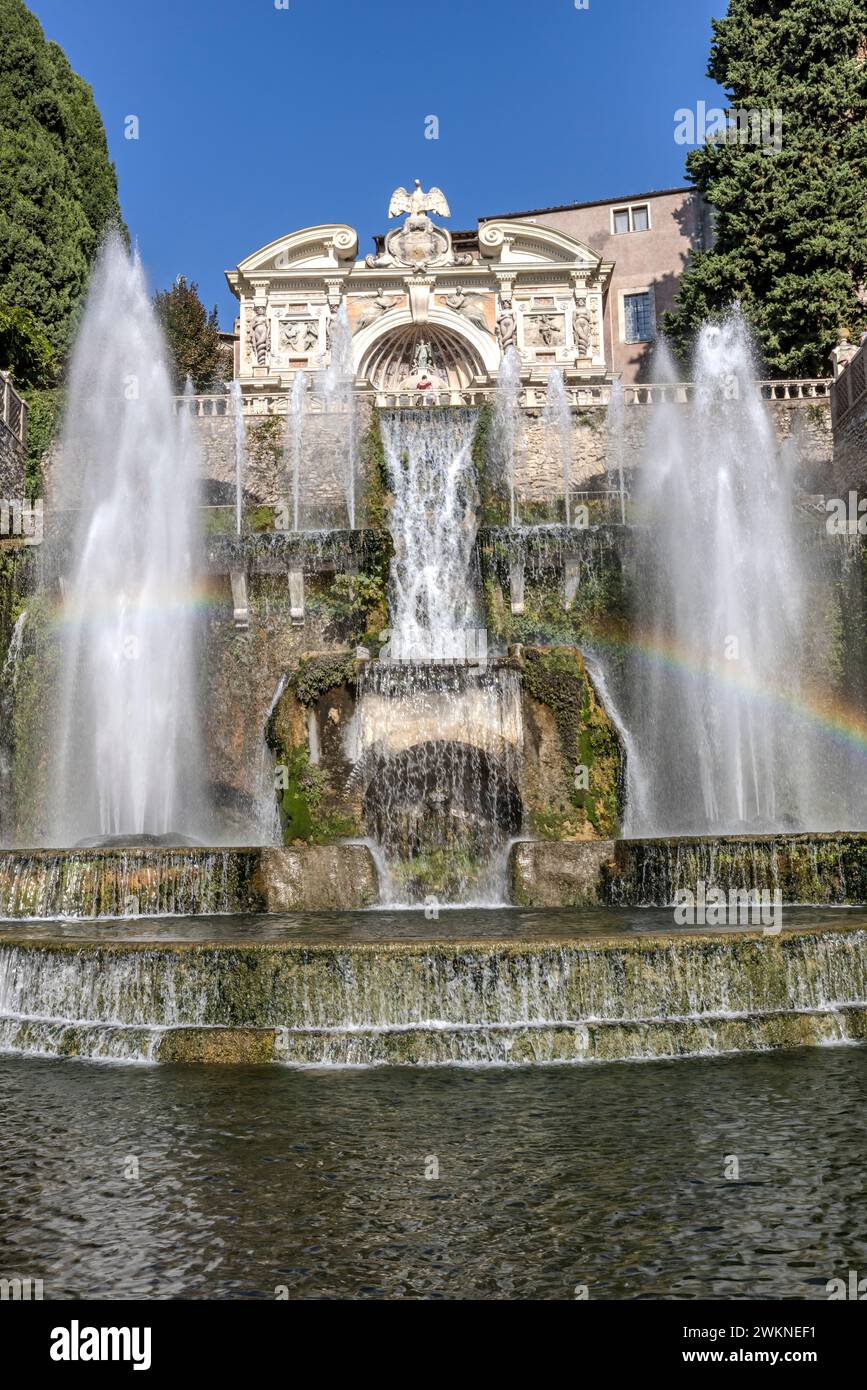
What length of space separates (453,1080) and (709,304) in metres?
27.5

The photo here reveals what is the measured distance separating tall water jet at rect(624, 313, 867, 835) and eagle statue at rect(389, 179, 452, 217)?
22.5m

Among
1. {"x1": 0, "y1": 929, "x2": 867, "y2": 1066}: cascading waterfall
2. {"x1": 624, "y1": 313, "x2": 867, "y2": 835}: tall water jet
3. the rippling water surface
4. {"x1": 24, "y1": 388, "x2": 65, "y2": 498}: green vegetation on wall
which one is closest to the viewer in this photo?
the rippling water surface

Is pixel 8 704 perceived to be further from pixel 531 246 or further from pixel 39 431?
pixel 531 246

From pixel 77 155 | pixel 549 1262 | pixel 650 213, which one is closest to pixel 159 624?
pixel 549 1262

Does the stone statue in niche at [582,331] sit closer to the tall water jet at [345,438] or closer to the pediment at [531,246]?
the pediment at [531,246]

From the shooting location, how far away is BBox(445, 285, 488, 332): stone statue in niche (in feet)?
121

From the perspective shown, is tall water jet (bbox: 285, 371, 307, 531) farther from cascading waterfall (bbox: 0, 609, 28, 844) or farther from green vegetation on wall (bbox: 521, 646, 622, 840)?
green vegetation on wall (bbox: 521, 646, 622, 840)

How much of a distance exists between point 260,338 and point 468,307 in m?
6.86

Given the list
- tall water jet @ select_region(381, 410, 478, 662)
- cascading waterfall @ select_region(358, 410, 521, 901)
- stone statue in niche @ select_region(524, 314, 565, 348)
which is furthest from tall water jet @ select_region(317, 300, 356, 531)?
cascading waterfall @ select_region(358, 410, 521, 901)

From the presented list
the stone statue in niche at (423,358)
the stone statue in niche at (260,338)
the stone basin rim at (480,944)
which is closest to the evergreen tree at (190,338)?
the stone statue in niche at (260,338)

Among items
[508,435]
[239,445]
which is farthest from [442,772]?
[239,445]

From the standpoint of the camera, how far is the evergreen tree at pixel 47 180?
2927 cm

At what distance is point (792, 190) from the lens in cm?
2886
